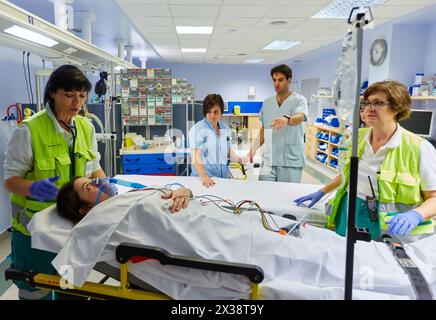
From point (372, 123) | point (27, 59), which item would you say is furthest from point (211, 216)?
point (27, 59)

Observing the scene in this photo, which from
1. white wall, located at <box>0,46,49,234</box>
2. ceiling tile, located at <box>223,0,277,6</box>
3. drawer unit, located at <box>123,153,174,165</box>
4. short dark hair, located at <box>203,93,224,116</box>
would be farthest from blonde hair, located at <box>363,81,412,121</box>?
white wall, located at <box>0,46,49,234</box>

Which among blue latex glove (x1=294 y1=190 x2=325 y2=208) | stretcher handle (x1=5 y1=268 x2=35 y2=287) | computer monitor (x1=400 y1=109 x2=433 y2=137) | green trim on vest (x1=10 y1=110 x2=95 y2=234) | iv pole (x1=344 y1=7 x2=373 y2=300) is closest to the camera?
iv pole (x1=344 y1=7 x2=373 y2=300)

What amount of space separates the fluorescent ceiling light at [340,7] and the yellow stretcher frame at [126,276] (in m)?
3.49

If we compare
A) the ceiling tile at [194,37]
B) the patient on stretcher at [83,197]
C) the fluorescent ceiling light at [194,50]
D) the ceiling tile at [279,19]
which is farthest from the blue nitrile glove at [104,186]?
the fluorescent ceiling light at [194,50]

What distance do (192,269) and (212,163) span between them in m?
1.80

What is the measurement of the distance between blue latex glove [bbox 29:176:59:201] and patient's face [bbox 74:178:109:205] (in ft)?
0.37

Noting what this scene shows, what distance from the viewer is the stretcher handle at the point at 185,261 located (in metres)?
1.15

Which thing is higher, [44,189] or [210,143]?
[210,143]

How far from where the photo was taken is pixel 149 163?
170 inches

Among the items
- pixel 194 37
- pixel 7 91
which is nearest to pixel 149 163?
pixel 7 91

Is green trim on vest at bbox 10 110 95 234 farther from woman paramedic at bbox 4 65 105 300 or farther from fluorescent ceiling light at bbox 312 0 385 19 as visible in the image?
fluorescent ceiling light at bbox 312 0 385 19

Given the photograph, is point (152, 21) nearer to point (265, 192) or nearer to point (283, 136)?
point (283, 136)

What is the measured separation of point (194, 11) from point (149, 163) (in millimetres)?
2052

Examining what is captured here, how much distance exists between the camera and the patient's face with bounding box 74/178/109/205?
63.6 inches
